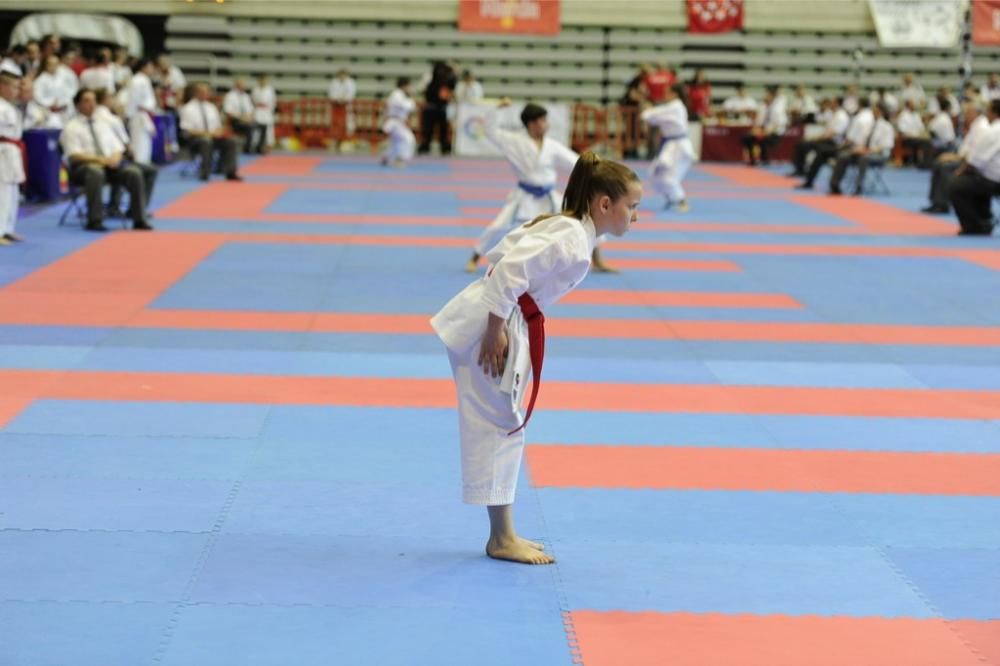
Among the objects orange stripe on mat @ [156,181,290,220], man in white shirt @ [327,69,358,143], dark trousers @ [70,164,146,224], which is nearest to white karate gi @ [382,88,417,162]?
man in white shirt @ [327,69,358,143]

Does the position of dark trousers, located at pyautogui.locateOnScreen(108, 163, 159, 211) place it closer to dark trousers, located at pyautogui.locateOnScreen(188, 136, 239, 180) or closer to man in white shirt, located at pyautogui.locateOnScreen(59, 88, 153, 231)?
man in white shirt, located at pyautogui.locateOnScreen(59, 88, 153, 231)

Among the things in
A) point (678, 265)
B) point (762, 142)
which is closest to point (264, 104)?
point (762, 142)

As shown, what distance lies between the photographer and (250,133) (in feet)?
88.5

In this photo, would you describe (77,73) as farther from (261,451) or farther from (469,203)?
(261,451)

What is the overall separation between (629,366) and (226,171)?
45.2ft

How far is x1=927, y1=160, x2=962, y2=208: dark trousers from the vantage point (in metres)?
19.1

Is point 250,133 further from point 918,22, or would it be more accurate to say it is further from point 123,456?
point 123,456

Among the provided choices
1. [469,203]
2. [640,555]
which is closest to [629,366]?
[640,555]

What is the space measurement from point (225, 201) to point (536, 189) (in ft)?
25.6

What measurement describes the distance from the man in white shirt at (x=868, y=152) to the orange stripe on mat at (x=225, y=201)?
9.03 m

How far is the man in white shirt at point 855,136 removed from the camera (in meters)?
21.7

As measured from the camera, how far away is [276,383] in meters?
8.35

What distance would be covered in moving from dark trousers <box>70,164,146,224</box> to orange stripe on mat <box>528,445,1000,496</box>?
30.7ft

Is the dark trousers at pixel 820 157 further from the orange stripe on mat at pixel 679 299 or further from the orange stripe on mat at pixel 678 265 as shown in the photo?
the orange stripe on mat at pixel 679 299
